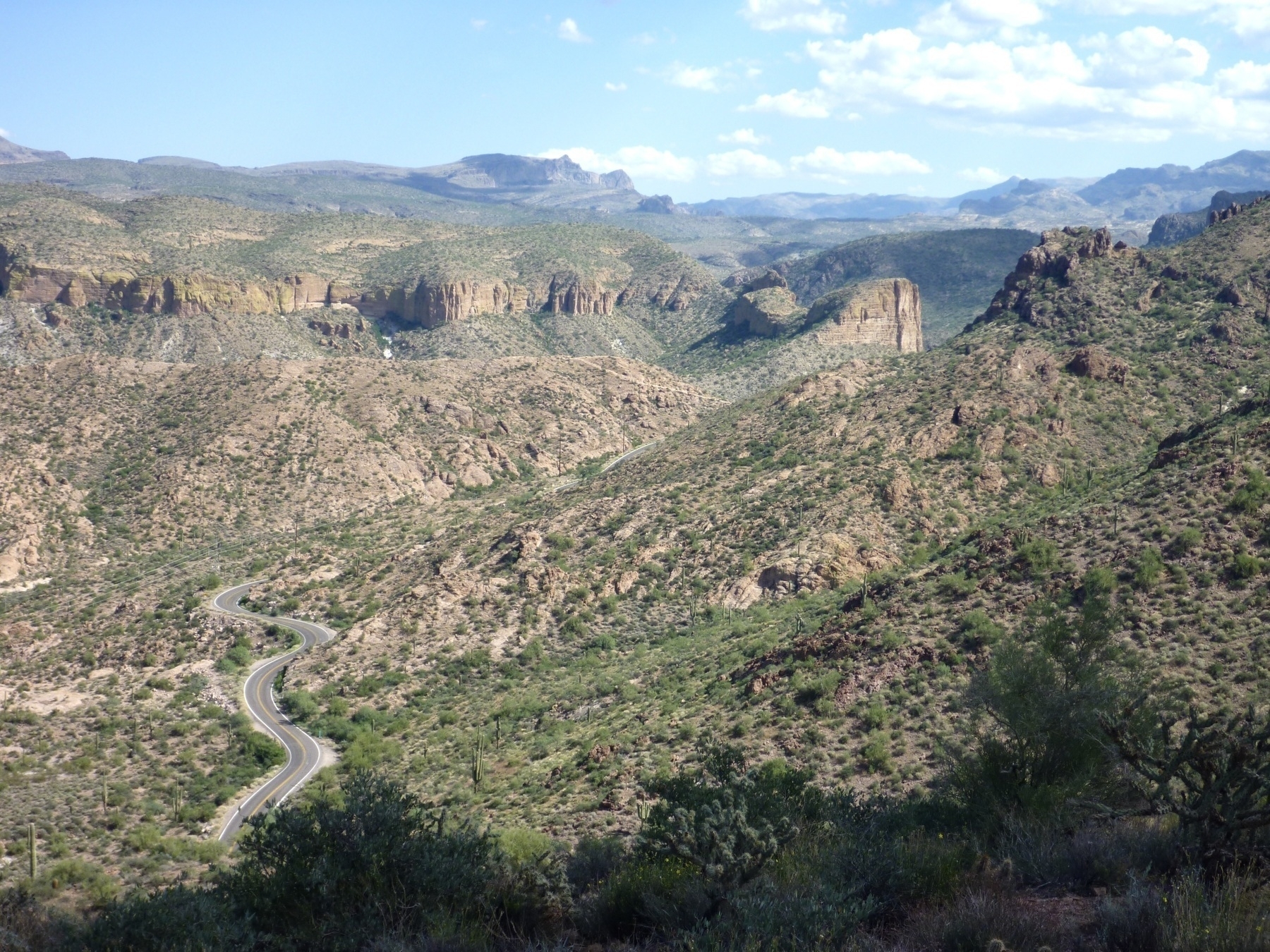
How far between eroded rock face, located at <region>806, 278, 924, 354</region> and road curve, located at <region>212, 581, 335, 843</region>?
301ft

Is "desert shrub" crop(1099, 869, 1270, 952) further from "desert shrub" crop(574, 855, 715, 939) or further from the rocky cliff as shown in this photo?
the rocky cliff

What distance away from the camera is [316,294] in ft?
439

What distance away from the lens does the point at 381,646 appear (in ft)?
161

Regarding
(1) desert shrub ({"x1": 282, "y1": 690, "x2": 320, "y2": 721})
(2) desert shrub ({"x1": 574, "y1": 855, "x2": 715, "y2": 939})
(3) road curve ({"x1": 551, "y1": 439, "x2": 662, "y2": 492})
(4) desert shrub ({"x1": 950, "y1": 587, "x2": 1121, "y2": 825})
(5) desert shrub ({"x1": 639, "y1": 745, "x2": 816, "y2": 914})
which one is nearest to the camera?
(2) desert shrub ({"x1": 574, "y1": 855, "x2": 715, "y2": 939})

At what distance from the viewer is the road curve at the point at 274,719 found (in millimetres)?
35594

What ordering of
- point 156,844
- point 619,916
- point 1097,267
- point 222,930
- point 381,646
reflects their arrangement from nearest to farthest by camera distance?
1. point 222,930
2. point 619,916
3. point 156,844
4. point 381,646
5. point 1097,267

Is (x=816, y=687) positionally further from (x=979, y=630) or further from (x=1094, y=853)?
(x=1094, y=853)

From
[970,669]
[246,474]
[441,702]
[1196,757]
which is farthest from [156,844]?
[246,474]

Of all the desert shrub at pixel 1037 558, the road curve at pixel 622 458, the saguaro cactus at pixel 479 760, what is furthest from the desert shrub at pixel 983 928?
the road curve at pixel 622 458

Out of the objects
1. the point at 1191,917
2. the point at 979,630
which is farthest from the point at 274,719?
the point at 1191,917

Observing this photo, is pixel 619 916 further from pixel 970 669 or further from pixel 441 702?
pixel 441 702

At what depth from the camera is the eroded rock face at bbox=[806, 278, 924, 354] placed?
438 feet

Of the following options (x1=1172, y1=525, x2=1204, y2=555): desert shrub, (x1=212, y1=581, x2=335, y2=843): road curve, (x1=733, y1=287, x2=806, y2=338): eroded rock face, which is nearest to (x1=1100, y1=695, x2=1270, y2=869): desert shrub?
(x1=1172, y1=525, x2=1204, y2=555): desert shrub

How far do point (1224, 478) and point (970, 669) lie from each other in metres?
12.5
